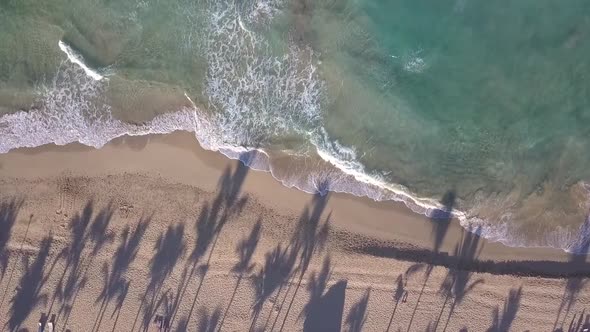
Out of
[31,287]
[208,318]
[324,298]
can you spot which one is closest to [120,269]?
[31,287]

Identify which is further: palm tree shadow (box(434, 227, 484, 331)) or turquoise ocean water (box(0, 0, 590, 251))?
turquoise ocean water (box(0, 0, 590, 251))

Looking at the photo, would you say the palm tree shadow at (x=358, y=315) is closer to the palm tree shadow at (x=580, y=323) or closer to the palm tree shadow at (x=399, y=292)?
the palm tree shadow at (x=399, y=292)

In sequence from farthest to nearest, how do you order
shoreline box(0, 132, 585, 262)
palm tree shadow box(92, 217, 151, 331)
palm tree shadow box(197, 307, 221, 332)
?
palm tree shadow box(197, 307, 221, 332) < palm tree shadow box(92, 217, 151, 331) < shoreline box(0, 132, 585, 262)

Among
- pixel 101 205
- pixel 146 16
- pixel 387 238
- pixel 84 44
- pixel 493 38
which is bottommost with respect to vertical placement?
pixel 101 205

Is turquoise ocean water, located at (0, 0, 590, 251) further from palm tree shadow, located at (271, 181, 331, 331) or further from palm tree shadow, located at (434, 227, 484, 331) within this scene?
palm tree shadow, located at (271, 181, 331, 331)

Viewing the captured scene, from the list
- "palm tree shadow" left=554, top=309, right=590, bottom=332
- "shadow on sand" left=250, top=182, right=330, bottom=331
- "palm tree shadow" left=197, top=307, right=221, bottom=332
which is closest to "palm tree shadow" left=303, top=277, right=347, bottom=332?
"shadow on sand" left=250, top=182, right=330, bottom=331

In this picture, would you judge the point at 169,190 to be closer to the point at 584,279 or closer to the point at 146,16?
the point at 146,16

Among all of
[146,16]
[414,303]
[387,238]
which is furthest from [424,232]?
[146,16]
